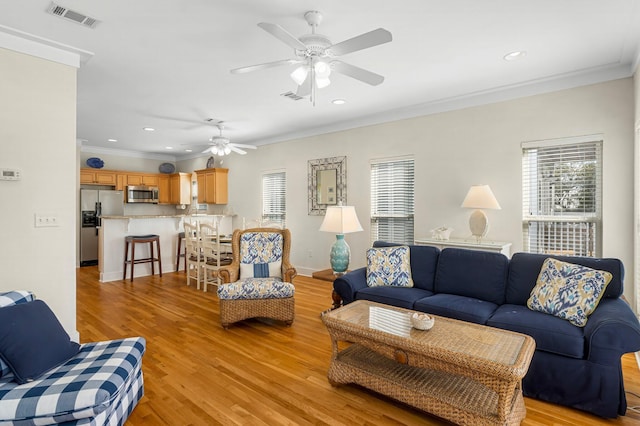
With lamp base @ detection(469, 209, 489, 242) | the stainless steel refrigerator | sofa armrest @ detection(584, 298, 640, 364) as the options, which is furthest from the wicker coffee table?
the stainless steel refrigerator

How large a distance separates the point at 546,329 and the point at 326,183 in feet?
14.1

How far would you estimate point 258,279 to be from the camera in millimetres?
3973

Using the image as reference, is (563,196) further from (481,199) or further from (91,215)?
(91,215)

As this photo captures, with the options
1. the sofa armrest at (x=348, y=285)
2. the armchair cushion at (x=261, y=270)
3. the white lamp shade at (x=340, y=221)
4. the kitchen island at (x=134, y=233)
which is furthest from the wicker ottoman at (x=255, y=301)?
the kitchen island at (x=134, y=233)

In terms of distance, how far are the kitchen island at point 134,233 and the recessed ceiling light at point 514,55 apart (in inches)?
236

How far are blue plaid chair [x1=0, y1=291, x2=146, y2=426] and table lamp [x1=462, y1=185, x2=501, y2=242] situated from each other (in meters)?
3.69

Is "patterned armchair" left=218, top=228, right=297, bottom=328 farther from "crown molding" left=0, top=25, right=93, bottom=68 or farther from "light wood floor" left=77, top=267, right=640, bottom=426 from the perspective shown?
"crown molding" left=0, top=25, right=93, bottom=68

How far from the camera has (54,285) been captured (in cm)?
307

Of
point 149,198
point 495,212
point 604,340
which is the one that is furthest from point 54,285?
point 149,198

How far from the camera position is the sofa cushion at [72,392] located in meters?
1.62

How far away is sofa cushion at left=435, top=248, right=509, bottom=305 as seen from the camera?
308cm

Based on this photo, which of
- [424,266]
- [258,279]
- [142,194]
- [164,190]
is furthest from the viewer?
[164,190]

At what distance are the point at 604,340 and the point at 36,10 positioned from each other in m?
4.46

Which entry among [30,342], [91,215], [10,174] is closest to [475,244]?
[30,342]
